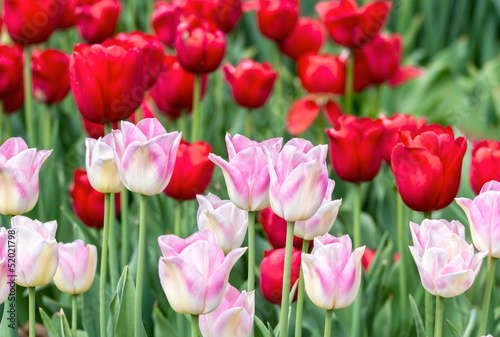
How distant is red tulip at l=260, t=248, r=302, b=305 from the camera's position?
100cm

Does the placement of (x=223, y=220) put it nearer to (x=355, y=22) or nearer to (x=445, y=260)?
(x=445, y=260)

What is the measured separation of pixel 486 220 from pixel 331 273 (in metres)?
0.20

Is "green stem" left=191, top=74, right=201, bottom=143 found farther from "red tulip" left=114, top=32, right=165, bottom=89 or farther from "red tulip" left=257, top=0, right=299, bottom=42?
"red tulip" left=257, top=0, right=299, bottom=42

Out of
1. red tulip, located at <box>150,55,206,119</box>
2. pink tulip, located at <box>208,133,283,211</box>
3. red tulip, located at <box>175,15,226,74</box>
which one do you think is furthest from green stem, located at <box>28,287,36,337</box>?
red tulip, located at <box>150,55,206,119</box>

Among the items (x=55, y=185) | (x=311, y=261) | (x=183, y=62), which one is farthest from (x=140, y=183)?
(x=55, y=185)

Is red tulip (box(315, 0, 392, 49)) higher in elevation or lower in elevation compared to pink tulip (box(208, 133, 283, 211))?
higher

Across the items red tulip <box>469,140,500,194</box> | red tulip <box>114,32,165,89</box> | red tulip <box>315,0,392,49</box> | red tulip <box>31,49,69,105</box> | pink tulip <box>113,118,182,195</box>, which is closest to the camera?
pink tulip <box>113,118,182,195</box>

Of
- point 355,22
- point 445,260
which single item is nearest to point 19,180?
point 445,260

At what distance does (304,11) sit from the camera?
3107mm

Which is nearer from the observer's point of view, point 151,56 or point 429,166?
point 429,166

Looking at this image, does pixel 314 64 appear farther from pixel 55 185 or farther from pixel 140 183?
pixel 140 183

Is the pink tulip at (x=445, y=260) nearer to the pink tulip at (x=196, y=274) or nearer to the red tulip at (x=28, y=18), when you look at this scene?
the pink tulip at (x=196, y=274)

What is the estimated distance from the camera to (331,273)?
0.77m

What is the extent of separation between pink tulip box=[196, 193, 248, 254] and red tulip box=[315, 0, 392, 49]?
99 centimetres
